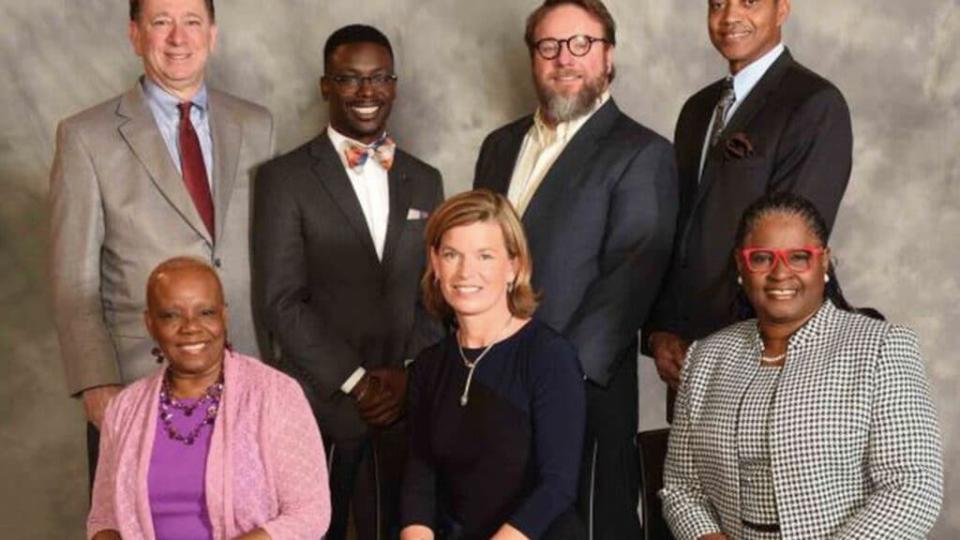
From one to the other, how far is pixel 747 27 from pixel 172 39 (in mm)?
1458

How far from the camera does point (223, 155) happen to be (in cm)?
387

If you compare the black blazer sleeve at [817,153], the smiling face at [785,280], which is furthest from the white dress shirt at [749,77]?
the smiling face at [785,280]

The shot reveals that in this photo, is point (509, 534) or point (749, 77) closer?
point (509, 534)

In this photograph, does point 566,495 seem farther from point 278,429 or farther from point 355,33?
point 355,33

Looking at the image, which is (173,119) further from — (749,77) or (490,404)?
(749,77)

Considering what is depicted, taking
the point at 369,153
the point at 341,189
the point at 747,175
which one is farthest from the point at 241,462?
the point at 747,175

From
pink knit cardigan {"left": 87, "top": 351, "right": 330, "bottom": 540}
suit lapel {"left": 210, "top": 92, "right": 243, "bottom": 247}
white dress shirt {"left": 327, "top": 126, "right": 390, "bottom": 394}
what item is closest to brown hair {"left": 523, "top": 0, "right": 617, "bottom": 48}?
white dress shirt {"left": 327, "top": 126, "right": 390, "bottom": 394}

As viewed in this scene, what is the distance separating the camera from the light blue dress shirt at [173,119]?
12.6 feet

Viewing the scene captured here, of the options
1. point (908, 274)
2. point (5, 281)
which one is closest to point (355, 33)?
point (5, 281)

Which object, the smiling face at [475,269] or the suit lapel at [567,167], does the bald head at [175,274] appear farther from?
the suit lapel at [567,167]

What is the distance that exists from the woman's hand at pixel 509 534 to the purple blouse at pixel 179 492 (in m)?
0.62

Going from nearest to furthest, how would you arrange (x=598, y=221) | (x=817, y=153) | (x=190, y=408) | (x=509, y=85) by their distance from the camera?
(x=190, y=408) → (x=817, y=153) → (x=598, y=221) → (x=509, y=85)

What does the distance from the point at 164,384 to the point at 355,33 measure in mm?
1158

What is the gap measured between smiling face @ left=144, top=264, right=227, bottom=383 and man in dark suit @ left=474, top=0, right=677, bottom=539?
89 cm
